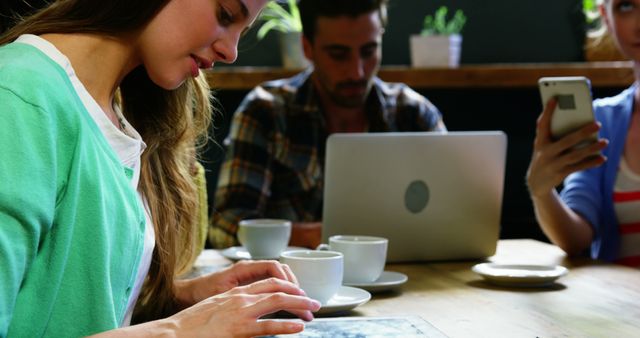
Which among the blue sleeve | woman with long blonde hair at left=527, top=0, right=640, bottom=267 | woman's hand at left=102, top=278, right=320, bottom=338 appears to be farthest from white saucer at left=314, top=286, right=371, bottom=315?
woman with long blonde hair at left=527, top=0, right=640, bottom=267

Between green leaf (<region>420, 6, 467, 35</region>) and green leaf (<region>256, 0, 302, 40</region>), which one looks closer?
green leaf (<region>256, 0, 302, 40</region>)

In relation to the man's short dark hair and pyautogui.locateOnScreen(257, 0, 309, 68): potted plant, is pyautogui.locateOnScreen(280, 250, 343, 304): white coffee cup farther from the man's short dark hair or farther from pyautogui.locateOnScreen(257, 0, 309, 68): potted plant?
pyautogui.locateOnScreen(257, 0, 309, 68): potted plant

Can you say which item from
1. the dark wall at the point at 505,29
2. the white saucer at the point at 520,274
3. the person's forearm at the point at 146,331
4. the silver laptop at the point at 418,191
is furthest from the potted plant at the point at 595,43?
the person's forearm at the point at 146,331

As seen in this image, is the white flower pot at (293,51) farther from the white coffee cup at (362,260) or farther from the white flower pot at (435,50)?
the white coffee cup at (362,260)

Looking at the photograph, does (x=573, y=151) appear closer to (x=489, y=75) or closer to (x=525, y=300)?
(x=525, y=300)

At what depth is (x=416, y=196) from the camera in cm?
169

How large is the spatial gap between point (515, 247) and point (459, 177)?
34 cm

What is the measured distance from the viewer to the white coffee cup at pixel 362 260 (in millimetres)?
1464

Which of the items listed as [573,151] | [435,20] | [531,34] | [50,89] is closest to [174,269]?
[50,89]

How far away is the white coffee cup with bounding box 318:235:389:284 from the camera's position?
146 cm

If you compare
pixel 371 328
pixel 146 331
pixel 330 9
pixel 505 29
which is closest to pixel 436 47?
pixel 505 29

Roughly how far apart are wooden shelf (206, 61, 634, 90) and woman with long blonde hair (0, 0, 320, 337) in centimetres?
200

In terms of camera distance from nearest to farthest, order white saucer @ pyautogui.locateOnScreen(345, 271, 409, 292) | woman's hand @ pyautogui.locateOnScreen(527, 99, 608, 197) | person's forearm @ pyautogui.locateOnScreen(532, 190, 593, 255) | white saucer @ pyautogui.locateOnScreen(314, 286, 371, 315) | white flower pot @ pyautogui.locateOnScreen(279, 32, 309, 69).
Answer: white saucer @ pyautogui.locateOnScreen(314, 286, 371, 315) → white saucer @ pyautogui.locateOnScreen(345, 271, 409, 292) → woman's hand @ pyautogui.locateOnScreen(527, 99, 608, 197) → person's forearm @ pyautogui.locateOnScreen(532, 190, 593, 255) → white flower pot @ pyautogui.locateOnScreen(279, 32, 309, 69)

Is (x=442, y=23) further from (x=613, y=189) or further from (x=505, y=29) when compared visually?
(x=613, y=189)
